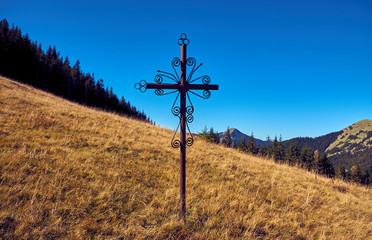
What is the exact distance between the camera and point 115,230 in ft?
11.8

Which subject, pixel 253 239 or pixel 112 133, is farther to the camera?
pixel 112 133

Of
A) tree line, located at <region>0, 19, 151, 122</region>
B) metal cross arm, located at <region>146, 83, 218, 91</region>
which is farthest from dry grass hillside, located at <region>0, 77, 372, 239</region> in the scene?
tree line, located at <region>0, 19, 151, 122</region>

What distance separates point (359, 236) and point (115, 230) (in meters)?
5.85

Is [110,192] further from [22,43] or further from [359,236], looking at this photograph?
[22,43]

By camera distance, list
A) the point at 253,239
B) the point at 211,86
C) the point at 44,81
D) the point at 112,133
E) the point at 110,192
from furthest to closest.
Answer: the point at 44,81 → the point at 112,133 → the point at 110,192 → the point at 211,86 → the point at 253,239

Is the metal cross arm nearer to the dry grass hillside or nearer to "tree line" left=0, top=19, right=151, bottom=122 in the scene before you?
the dry grass hillside

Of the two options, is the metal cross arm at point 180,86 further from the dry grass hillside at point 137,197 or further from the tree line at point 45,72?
the tree line at point 45,72

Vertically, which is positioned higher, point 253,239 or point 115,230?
point 115,230

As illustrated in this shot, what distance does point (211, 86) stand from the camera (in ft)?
13.8

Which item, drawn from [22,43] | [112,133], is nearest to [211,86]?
[112,133]

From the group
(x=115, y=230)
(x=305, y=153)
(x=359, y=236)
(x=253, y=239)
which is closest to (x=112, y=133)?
(x=115, y=230)

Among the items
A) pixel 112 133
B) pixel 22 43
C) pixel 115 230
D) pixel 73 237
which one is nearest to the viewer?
pixel 73 237

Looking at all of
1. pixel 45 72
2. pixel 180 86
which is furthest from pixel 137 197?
pixel 45 72

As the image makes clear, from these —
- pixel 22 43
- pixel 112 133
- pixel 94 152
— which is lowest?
pixel 94 152
